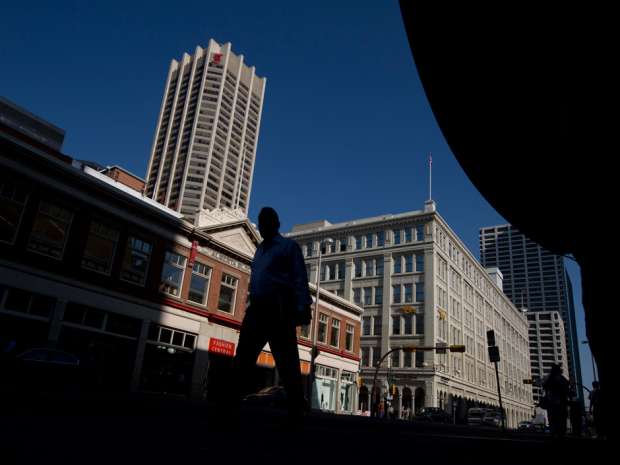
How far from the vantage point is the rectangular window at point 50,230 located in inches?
733

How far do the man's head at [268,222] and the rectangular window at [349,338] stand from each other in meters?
35.8

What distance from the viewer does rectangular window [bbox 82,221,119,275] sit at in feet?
66.9

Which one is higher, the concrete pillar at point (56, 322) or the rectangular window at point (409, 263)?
the rectangular window at point (409, 263)

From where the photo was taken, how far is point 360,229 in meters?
61.4

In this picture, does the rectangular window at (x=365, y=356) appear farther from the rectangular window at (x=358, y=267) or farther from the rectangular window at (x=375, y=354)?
the rectangular window at (x=358, y=267)

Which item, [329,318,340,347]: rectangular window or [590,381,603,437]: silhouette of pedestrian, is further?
[329,318,340,347]: rectangular window

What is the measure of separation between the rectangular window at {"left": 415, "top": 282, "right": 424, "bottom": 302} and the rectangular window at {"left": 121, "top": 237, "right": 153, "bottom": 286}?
38482 mm

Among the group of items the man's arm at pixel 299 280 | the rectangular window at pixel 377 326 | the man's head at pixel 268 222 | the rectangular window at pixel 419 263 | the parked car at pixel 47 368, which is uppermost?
the rectangular window at pixel 419 263

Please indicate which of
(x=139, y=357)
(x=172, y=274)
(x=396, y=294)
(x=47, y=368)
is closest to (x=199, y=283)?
(x=172, y=274)

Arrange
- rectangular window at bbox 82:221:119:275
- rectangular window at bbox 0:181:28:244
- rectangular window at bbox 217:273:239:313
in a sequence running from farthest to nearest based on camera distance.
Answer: rectangular window at bbox 217:273:239:313, rectangular window at bbox 82:221:119:275, rectangular window at bbox 0:181:28:244

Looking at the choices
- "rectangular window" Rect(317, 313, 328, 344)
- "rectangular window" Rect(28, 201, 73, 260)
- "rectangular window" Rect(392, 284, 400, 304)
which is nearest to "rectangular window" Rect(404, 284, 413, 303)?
"rectangular window" Rect(392, 284, 400, 304)

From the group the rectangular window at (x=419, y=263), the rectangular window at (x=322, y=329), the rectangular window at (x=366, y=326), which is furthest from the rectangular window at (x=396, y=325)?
the rectangular window at (x=322, y=329)

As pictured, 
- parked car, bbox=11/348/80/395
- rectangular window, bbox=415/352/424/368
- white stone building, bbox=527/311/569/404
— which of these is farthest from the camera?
white stone building, bbox=527/311/569/404

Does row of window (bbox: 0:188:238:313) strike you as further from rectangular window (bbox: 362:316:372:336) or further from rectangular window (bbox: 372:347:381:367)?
rectangular window (bbox: 362:316:372:336)
